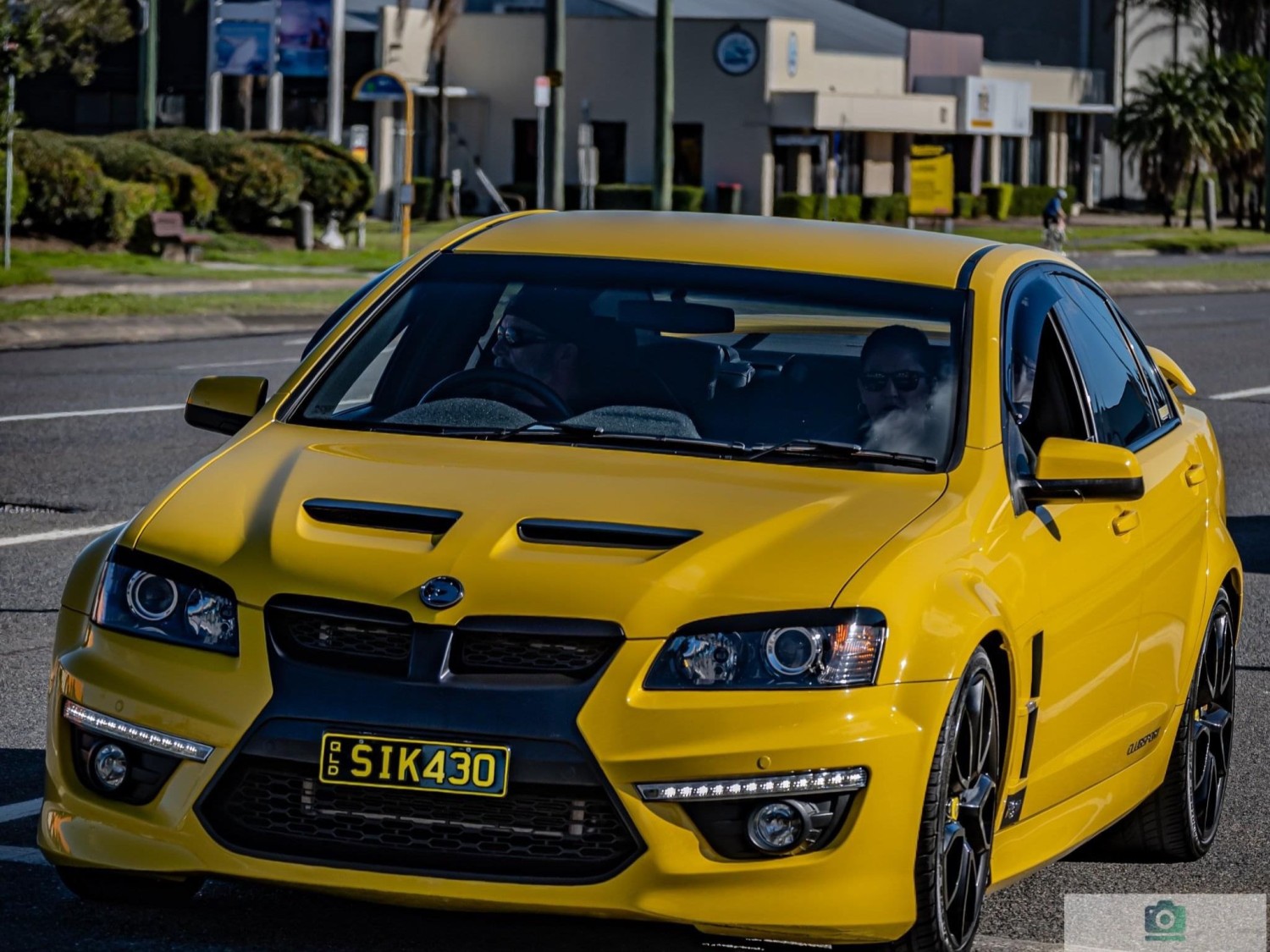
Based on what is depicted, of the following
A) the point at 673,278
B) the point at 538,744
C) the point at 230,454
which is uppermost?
the point at 673,278

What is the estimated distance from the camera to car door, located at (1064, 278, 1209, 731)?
19.0 feet

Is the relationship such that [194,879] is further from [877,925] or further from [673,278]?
[673,278]

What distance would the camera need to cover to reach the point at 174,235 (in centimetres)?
3506

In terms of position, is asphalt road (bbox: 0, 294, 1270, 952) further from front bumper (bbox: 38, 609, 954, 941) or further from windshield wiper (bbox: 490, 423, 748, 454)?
windshield wiper (bbox: 490, 423, 748, 454)

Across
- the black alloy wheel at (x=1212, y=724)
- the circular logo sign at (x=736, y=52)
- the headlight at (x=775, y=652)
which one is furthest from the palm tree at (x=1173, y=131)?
the headlight at (x=775, y=652)

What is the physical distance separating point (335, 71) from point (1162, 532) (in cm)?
5503

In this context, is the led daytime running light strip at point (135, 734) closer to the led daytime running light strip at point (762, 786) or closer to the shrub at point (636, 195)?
the led daytime running light strip at point (762, 786)

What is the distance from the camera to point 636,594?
4.45 meters

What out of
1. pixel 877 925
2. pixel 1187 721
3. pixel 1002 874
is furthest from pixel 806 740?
pixel 1187 721

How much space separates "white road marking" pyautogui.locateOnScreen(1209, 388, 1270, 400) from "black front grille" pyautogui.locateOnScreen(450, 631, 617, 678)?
16127 mm

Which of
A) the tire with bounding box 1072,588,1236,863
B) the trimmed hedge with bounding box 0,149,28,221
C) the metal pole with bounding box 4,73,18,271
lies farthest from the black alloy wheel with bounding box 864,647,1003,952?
the trimmed hedge with bounding box 0,149,28,221

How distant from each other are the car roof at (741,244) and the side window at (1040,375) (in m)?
0.19

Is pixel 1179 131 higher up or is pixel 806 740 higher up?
pixel 1179 131

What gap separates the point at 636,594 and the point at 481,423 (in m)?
1.27
